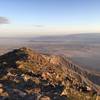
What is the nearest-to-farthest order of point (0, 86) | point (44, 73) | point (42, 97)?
point (42, 97)
point (0, 86)
point (44, 73)

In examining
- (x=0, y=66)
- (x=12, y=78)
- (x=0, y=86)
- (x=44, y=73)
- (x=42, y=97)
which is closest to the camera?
(x=42, y=97)

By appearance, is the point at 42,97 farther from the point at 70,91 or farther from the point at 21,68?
the point at 21,68

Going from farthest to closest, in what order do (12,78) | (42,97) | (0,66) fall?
(0,66) → (12,78) → (42,97)

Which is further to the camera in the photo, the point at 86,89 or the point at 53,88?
the point at 86,89

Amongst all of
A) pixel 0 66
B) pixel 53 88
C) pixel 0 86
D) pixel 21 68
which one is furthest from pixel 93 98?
pixel 0 66

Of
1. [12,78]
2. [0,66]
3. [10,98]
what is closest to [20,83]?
[12,78]

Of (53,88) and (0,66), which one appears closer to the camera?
(53,88)

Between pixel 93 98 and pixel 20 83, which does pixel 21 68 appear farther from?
pixel 93 98

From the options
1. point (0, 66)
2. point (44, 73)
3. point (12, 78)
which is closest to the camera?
point (12, 78)
